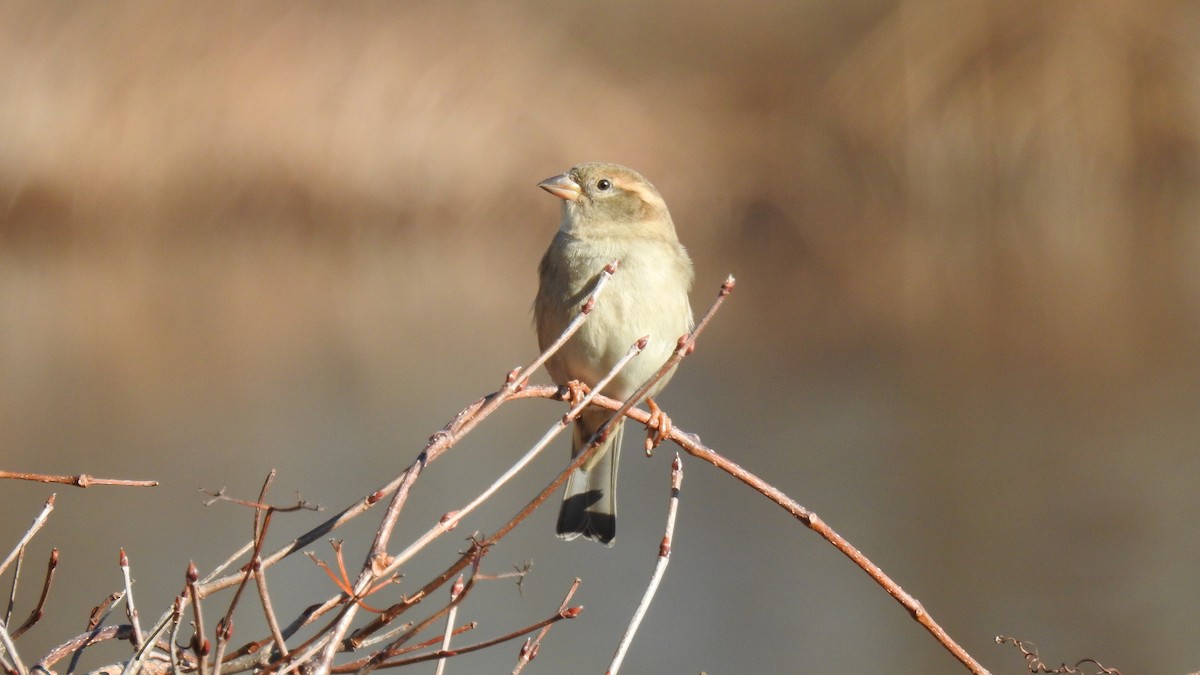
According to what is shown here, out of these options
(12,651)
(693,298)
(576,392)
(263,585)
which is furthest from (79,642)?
(693,298)

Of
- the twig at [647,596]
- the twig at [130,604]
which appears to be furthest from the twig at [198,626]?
the twig at [647,596]

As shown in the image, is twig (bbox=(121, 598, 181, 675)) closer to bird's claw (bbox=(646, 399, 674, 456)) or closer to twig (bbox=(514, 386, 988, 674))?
twig (bbox=(514, 386, 988, 674))

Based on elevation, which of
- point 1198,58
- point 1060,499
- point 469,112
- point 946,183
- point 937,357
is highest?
point 1198,58

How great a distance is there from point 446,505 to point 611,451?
248 cm

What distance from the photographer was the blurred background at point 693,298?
17.1 feet

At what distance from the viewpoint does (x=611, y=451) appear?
131 inches

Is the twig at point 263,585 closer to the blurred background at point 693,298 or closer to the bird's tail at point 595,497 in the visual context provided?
the bird's tail at point 595,497

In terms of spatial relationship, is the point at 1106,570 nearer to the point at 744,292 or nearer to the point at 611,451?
the point at 611,451

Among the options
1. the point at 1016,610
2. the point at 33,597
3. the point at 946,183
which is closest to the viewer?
the point at 33,597

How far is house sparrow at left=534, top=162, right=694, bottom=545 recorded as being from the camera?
10.6 feet

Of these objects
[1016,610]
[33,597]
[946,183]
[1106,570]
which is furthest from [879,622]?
[946,183]

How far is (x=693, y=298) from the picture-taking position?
8.20m

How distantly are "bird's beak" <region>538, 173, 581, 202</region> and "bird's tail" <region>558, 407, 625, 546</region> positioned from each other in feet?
1.76

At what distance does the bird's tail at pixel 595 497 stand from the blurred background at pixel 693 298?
137 cm
